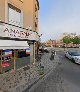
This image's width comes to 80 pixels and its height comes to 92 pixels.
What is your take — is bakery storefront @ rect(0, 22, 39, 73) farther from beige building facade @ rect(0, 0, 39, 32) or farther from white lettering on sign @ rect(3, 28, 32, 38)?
beige building facade @ rect(0, 0, 39, 32)

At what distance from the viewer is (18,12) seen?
811 inches

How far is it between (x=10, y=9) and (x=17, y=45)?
3643 millimetres

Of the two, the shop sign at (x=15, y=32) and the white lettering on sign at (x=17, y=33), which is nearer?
the shop sign at (x=15, y=32)

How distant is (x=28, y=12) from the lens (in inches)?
896

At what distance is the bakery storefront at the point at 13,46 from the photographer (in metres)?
16.5

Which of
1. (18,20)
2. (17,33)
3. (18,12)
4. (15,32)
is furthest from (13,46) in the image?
(18,12)

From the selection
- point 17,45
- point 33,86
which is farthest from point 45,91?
point 17,45

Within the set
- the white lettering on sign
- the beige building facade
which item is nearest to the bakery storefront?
the white lettering on sign

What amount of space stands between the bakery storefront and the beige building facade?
711 millimetres

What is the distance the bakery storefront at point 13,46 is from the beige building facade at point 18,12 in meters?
0.71

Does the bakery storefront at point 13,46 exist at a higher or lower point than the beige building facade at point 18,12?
lower

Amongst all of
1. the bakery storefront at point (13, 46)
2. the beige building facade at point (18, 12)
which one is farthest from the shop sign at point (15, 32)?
the beige building facade at point (18, 12)

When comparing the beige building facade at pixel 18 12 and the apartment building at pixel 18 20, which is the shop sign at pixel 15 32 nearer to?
the apartment building at pixel 18 20

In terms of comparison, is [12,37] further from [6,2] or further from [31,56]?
[31,56]
